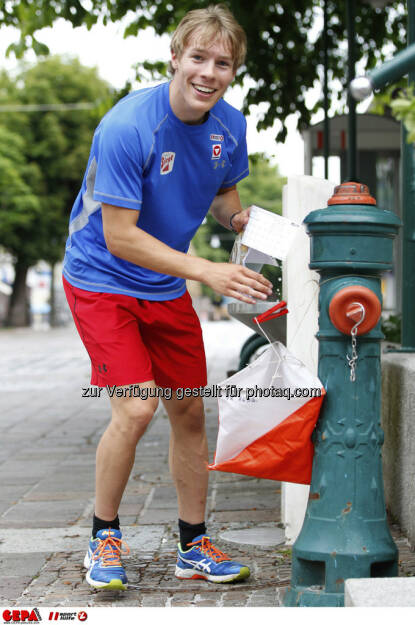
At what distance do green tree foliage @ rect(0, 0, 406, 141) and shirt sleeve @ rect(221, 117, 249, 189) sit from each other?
Result: 5.14 metres

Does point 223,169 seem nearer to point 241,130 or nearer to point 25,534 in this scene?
point 241,130

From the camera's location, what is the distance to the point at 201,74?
3.02 m

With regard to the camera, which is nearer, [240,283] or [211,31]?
[240,283]

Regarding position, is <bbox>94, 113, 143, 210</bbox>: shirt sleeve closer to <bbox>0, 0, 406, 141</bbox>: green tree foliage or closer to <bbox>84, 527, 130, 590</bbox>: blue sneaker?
<bbox>84, 527, 130, 590</bbox>: blue sneaker

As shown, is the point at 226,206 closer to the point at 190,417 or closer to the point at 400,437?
the point at 190,417

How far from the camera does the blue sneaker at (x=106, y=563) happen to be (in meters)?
3.15

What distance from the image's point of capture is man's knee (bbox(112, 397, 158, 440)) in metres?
3.19

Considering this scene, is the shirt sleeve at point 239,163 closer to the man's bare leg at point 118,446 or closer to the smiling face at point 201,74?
the smiling face at point 201,74

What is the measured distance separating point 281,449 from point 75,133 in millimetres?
39676

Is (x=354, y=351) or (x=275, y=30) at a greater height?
(x=275, y=30)

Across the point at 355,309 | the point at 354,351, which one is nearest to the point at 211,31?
the point at 355,309

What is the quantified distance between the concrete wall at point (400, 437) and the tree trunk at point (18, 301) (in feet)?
123
